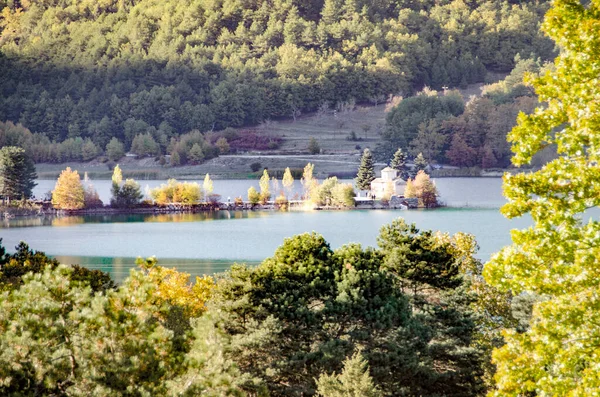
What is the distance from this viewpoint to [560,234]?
25.3 ft

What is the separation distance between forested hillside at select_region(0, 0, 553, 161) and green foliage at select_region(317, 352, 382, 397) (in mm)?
97890

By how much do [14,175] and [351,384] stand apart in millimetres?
57593

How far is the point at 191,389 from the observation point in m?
8.53

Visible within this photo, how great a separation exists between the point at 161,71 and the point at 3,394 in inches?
5066

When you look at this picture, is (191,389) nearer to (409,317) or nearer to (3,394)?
(3,394)

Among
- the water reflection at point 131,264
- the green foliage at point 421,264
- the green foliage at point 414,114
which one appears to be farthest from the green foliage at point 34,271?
the green foliage at point 414,114

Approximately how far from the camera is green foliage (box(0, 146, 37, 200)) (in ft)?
219

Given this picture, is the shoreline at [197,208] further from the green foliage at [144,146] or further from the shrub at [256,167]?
the green foliage at [144,146]

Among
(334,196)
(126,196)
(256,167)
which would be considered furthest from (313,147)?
(126,196)

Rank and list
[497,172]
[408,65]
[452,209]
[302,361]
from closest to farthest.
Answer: [302,361] → [452,209] → [497,172] → [408,65]

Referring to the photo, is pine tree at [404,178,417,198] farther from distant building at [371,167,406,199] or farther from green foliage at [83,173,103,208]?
green foliage at [83,173,103,208]

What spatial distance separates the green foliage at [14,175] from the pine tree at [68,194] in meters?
1.95

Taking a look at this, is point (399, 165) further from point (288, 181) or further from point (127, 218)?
point (127, 218)

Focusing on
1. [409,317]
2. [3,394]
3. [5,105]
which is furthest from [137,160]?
[3,394]
